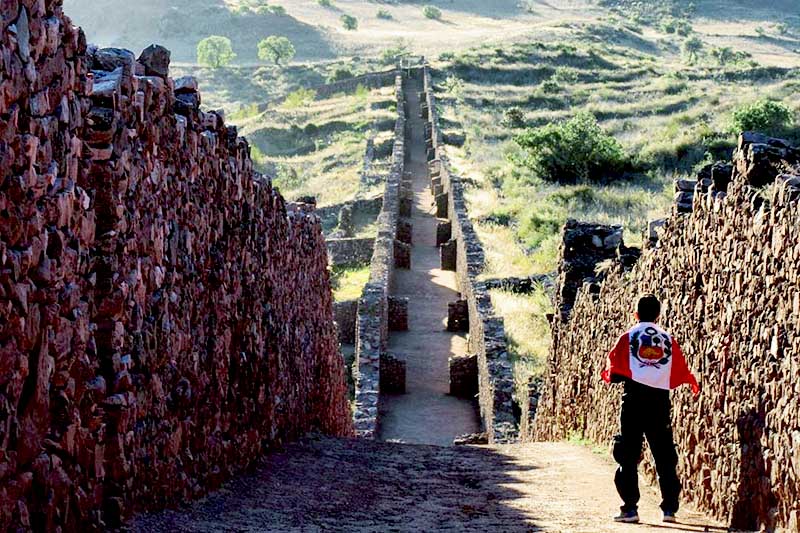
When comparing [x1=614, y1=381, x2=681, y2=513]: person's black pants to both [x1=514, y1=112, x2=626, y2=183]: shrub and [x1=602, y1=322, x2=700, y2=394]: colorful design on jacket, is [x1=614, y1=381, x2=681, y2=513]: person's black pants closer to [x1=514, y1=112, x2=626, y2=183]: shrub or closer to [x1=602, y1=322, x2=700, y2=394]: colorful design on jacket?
[x1=602, y1=322, x2=700, y2=394]: colorful design on jacket

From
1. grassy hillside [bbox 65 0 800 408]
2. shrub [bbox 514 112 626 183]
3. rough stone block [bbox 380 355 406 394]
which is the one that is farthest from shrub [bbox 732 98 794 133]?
rough stone block [bbox 380 355 406 394]

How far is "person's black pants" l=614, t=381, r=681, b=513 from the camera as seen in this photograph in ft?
25.2

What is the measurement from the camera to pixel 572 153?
38.1m

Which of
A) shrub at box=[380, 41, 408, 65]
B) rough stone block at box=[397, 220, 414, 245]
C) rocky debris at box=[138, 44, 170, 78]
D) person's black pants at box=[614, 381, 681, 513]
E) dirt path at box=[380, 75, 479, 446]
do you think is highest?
rocky debris at box=[138, 44, 170, 78]

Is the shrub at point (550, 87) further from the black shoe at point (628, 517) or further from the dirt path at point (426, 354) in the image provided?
the black shoe at point (628, 517)

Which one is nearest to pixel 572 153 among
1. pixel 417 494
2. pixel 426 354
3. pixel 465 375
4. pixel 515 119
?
pixel 515 119

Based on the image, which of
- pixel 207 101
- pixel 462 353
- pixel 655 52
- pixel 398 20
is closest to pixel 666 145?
pixel 462 353

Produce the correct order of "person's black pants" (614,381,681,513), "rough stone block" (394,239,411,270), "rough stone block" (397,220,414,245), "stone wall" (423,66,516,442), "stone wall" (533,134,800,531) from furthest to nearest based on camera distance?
"rough stone block" (397,220,414,245) < "rough stone block" (394,239,411,270) < "stone wall" (423,66,516,442) < "person's black pants" (614,381,681,513) < "stone wall" (533,134,800,531)

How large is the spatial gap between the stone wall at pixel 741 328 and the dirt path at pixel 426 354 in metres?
8.90

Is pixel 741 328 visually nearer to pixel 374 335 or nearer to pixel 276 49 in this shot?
pixel 374 335

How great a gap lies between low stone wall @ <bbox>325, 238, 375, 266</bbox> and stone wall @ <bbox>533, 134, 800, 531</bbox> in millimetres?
21035

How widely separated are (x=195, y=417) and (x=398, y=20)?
116097 millimetres

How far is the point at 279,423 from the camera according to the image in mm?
10484

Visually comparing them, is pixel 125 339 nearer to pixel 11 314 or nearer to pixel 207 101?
pixel 11 314
